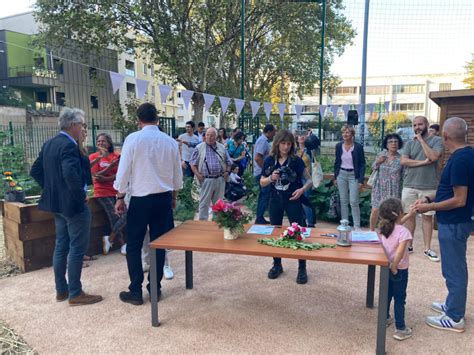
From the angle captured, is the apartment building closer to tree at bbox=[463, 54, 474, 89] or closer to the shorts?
tree at bbox=[463, 54, 474, 89]

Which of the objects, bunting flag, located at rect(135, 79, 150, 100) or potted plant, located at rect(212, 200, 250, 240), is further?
bunting flag, located at rect(135, 79, 150, 100)

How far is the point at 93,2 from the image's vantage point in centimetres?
1480

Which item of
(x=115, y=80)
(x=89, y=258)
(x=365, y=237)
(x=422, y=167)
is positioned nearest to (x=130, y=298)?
(x=89, y=258)

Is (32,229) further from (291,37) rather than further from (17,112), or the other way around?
(17,112)

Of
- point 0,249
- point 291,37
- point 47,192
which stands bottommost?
point 0,249

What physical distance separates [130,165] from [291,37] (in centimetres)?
1676

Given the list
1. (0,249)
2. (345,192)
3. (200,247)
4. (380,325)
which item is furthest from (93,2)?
(380,325)

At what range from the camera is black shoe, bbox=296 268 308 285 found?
12.4 ft

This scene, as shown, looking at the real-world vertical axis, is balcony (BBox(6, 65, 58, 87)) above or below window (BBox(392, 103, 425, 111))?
above

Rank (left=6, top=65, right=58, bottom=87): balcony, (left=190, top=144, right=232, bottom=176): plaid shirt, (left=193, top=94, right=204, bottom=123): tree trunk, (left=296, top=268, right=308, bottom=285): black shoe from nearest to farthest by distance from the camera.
Result: (left=296, top=268, right=308, bottom=285): black shoe < (left=190, top=144, right=232, bottom=176): plaid shirt < (left=193, top=94, right=204, bottom=123): tree trunk < (left=6, top=65, right=58, bottom=87): balcony

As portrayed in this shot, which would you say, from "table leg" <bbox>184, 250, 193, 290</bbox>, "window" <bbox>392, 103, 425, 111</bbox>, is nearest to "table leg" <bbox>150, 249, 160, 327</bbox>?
"table leg" <bbox>184, 250, 193, 290</bbox>

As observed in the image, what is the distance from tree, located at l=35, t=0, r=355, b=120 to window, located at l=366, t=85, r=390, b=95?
1326 inches

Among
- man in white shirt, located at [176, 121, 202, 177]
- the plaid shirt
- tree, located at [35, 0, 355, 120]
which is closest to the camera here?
the plaid shirt

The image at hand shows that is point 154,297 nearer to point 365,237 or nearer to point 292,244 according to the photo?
point 292,244
